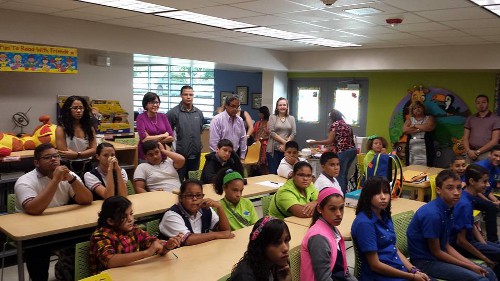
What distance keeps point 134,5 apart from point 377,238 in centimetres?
→ 372

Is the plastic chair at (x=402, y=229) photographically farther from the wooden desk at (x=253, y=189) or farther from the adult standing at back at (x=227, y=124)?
the adult standing at back at (x=227, y=124)

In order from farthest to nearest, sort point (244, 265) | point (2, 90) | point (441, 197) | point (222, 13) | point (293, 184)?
point (2, 90) → point (222, 13) → point (293, 184) → point (441, 197) → point (244, 265)

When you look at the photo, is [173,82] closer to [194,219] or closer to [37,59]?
[37,59]

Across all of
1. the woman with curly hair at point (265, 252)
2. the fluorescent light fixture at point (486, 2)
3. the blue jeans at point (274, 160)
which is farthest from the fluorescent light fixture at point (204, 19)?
the woman with curly hair at point (265, 252)

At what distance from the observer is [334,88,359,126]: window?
9602 millimetres

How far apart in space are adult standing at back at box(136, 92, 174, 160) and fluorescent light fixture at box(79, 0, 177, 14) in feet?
3.23

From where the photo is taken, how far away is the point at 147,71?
13.9 meters

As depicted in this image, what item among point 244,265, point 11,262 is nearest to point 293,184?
point 244,265

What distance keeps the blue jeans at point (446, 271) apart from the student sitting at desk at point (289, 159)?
190 cm

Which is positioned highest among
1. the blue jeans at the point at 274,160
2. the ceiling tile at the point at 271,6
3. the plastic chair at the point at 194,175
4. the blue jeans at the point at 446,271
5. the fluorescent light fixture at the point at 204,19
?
the fluorescent light fixture at the point at 204,19

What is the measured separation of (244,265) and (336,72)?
26.8ft

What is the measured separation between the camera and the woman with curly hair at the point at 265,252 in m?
2.07

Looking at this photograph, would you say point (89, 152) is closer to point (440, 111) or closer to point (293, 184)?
point (293, 184)

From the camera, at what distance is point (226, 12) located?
199 inches
